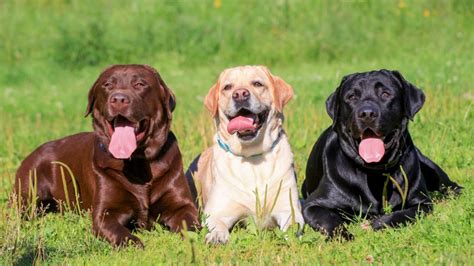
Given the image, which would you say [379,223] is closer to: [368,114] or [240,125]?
[368,114]

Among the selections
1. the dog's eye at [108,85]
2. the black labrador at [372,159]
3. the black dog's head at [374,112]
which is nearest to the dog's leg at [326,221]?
the black labrador at [372,159]

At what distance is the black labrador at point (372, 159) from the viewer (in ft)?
21.3

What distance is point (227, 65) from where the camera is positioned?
15930mm

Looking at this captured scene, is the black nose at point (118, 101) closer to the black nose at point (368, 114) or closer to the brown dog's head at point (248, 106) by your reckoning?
the brown dog's head at point (248, 106)

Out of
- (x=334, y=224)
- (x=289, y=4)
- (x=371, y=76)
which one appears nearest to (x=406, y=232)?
(x=334, y=224)

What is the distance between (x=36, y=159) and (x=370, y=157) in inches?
125

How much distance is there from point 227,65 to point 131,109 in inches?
372

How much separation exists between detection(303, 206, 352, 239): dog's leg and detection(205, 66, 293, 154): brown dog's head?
1.98ft

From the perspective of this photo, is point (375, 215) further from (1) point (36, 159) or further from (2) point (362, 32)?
(2) point (362, 32)

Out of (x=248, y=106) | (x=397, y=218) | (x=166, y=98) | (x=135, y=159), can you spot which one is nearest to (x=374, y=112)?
(x=397, y=218)

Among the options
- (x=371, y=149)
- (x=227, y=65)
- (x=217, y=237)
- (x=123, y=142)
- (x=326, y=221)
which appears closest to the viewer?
(x=217, y=237)

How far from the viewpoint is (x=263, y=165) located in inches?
269

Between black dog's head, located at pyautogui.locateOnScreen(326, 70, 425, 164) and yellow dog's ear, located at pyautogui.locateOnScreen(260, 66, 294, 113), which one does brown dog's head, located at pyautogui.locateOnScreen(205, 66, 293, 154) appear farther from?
black dog's head, located at pyautogui.locateOnScreen(326, 70, 425, 164)

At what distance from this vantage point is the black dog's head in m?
6.46
